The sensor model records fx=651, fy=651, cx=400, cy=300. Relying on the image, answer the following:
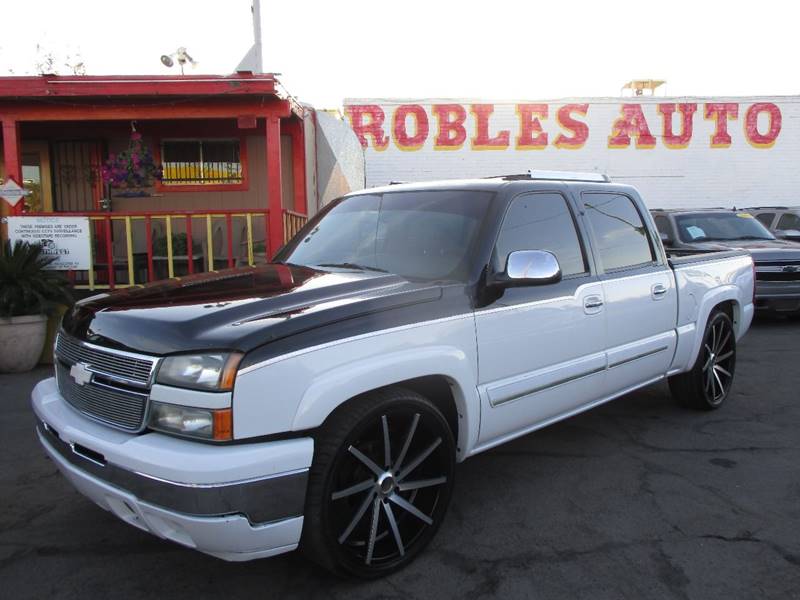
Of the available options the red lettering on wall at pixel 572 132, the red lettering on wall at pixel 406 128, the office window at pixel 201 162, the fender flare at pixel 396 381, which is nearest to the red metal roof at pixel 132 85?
the office window at pixel 201 162

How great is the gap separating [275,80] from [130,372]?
6299 millimetres

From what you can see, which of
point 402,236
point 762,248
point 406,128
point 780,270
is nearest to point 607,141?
point 406,128

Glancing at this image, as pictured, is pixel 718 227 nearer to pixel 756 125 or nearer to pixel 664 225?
pixel 664 225

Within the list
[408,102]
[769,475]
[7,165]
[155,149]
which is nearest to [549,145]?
[408,102]

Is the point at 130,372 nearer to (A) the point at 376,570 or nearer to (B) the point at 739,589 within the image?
(A) the point at 376,570

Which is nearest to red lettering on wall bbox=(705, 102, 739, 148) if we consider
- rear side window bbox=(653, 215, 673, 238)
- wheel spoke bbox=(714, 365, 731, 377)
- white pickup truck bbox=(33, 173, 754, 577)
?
rear side window bbox=(653, 215, 673, 238)

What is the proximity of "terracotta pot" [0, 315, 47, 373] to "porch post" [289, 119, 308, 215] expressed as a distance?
4.68 meters

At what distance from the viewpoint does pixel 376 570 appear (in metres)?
2.84

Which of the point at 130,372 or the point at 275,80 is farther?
the point at 275,80

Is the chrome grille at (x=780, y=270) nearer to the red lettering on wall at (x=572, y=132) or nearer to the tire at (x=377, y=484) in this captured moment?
the tire at (x=377, y=484)

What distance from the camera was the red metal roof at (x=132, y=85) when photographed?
26.2ft

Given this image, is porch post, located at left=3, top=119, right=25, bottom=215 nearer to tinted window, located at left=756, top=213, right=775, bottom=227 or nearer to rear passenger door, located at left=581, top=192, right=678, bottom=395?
rear passenger door, located at left=581, top=192, right=678, bottom=395

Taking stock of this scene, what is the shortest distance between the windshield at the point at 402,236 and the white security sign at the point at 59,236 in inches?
190

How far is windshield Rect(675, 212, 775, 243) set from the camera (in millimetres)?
9914
